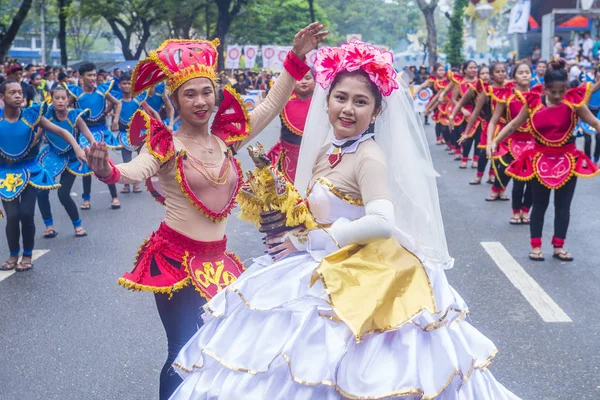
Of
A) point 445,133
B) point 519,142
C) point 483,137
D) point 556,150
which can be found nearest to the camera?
point 556,150

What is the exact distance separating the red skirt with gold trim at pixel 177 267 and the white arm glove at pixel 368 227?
78cm

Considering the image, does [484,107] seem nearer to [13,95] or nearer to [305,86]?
[305,86]

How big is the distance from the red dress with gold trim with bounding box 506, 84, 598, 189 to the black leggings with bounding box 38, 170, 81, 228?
17.2 feet

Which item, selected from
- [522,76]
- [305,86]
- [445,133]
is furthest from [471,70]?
[305,86]

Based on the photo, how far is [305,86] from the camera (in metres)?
7.48

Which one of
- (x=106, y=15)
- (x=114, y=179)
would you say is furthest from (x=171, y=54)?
(x=106, y=15)

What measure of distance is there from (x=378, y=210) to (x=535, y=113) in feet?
16.4

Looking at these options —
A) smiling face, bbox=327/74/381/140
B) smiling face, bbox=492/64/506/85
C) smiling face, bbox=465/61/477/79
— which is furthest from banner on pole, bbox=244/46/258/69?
smiling face, bbox=327/74/381/140

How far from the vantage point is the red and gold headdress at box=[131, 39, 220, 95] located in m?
3.61

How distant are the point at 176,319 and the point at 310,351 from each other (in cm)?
102

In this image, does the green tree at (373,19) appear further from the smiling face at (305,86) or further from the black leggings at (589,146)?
the smiling face at (305,86)

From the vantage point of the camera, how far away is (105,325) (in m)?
5.88

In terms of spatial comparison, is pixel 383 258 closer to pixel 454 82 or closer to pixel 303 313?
pixel 303 313

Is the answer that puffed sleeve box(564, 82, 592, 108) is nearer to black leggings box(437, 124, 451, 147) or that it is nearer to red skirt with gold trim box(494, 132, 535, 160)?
red skirt with gold trim box(494, 132, 535, 160)
